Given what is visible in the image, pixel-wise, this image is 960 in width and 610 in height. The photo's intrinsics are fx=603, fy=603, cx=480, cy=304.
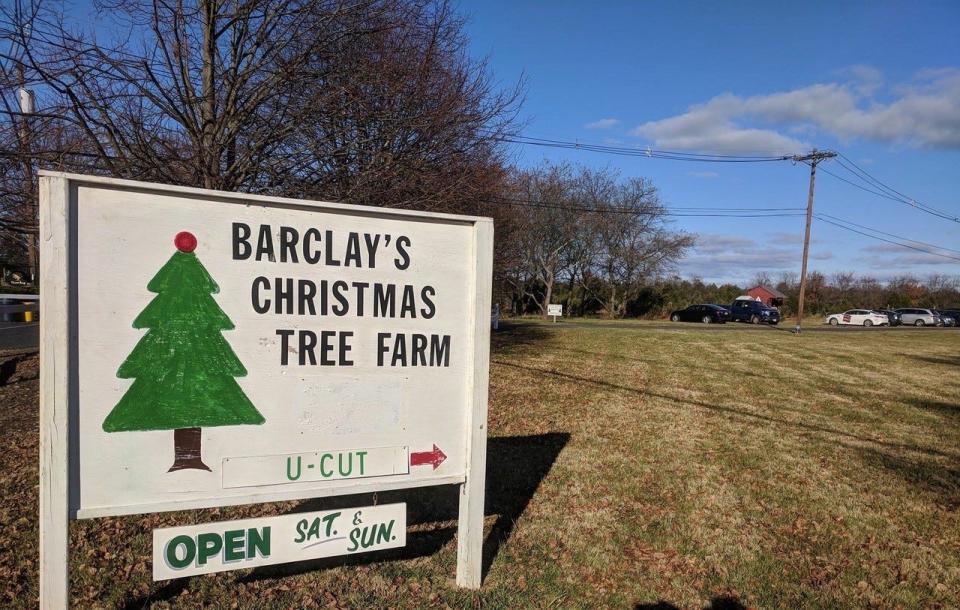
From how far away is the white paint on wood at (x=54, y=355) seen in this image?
265 centimetres

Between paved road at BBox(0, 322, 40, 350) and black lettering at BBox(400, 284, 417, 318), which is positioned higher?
black lettering at BBox(400, 284, 417, 318)

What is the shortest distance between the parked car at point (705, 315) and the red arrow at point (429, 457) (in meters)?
39.2

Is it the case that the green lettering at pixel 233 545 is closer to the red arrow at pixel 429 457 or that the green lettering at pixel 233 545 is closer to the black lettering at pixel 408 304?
the red arrow at pixel 429 457

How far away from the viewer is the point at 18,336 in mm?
15914

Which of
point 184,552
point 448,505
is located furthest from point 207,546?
point 448,505

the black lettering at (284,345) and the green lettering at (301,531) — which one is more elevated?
the black lettering at (284,345)

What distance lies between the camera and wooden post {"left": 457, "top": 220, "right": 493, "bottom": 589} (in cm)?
358

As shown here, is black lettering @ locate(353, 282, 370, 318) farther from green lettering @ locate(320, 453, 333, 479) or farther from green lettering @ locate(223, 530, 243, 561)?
green lettering @ locate(223, 530, 243, 561)

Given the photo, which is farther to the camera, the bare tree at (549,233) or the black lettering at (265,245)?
the bare tree at (549,233)

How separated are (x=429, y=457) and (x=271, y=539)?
938mm

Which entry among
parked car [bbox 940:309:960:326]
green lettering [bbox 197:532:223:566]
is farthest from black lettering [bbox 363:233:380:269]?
parked car [bbox 940:309:960:326]

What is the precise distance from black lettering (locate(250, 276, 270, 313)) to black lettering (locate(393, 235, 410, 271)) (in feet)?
2.32

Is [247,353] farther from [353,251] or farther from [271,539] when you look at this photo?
[271,539]

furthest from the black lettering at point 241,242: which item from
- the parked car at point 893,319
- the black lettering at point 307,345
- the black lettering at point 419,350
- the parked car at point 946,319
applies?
the parked car at point 946,319
